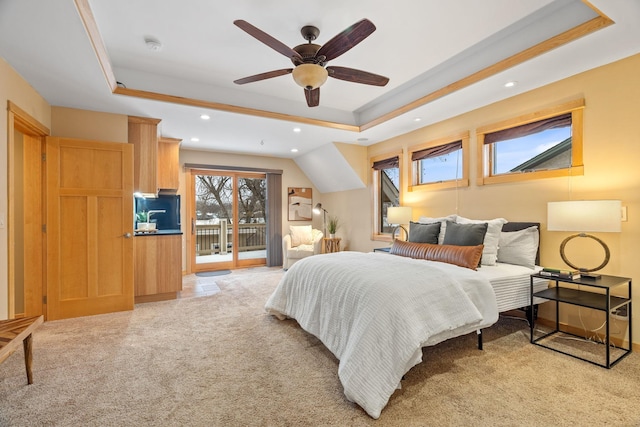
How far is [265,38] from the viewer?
212 centimetres

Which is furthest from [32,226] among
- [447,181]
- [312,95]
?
[447,181]

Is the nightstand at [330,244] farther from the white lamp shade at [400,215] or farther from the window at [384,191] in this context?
the white lamp shade at [400,215]

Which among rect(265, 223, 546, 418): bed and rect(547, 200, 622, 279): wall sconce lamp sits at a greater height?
rect(547, 200, 622, 279): wall sconce lamp

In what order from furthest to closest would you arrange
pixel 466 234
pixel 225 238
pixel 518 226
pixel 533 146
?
1. pixel 225 238
2. pixel 533 146
3. pixel 518 226
4. pixel 466 234

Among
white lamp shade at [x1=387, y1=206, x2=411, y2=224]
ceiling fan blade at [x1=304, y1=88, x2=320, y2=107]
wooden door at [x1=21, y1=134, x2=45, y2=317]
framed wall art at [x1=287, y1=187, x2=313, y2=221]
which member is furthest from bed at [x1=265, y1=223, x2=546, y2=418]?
framed wall art at [x1=287, y1=187, x2=313, y2=221]

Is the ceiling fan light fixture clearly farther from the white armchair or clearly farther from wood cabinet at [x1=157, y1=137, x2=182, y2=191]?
the white armchair

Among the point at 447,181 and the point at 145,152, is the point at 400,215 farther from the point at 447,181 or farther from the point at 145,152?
the point at 145,152

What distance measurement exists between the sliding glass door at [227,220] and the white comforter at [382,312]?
3901 mm

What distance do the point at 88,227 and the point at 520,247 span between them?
4.69 m

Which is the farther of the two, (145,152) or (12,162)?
(145,152)

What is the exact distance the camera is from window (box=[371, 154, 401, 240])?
5203 millimetres

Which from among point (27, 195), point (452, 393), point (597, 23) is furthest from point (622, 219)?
point (27, 195)

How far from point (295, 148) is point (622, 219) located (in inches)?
183

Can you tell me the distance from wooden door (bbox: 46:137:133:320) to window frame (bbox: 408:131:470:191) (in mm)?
3874
